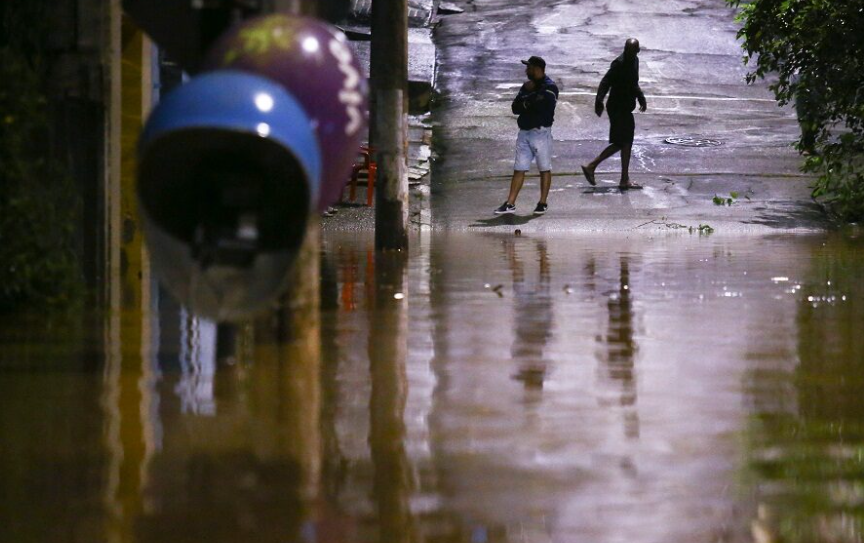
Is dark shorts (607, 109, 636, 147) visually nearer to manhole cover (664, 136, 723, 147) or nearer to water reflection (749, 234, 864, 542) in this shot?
manhole cover (664, 136, 723, 147)

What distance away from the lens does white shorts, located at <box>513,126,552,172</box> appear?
65.8ft

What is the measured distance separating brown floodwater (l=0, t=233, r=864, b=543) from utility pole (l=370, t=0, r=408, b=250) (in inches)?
215

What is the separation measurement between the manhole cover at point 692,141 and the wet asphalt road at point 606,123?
0.51ft

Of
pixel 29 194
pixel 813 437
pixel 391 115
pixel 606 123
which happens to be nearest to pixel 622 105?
pixel 606 123

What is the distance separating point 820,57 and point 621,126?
12.2 feet

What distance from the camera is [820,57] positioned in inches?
707

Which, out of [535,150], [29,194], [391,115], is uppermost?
[535,150]

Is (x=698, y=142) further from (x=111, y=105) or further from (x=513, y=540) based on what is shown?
(x=513, y=540)

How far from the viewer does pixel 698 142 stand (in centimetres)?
2462

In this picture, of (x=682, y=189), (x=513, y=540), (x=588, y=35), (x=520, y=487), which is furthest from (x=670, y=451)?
(x=588, y=35)

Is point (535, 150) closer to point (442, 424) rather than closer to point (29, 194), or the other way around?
point (29, 194)

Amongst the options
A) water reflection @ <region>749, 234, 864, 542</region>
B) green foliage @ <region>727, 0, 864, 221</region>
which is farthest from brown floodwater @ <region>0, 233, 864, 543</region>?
green foliage @ <region>727, 0, 864, 221</region>

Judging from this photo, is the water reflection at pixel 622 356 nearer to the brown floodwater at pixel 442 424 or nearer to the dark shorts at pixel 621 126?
the brown floodwater at pixel 442 424

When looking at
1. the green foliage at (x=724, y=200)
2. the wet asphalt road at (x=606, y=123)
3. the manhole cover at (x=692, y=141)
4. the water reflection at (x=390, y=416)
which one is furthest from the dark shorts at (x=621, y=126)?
the water reflection at (x=390, y=416)
